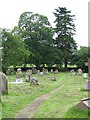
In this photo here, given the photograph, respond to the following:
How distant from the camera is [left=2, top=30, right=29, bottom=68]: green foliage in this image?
34469mm

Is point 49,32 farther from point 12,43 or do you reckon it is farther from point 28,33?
point 12,43

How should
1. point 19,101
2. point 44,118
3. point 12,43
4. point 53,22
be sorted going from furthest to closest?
point 53,22, point 12,43, point 19,101, point 44,118

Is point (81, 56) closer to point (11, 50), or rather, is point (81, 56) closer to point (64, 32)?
point (64, 32)

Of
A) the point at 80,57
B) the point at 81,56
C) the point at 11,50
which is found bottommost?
the point at 80,57

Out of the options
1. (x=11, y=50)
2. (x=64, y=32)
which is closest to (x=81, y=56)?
(x=64, y=32)

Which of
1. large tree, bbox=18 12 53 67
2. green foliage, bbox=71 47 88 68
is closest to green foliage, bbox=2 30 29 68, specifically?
large tree, bbox=18 12 53 67

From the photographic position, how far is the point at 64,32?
152 feet

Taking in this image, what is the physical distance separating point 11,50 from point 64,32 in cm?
1499

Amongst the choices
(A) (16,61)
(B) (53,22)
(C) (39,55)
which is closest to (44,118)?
Answer: (A) (16,61)

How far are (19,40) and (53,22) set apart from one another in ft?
46.7

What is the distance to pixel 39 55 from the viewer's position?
140ft

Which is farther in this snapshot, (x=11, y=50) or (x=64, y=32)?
(x=64, y=32)

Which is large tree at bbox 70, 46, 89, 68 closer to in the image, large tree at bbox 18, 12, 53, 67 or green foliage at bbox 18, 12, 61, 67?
green foliage at bbox 18, 12, 61, 67

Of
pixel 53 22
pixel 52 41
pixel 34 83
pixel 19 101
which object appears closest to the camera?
pixel 19 101
